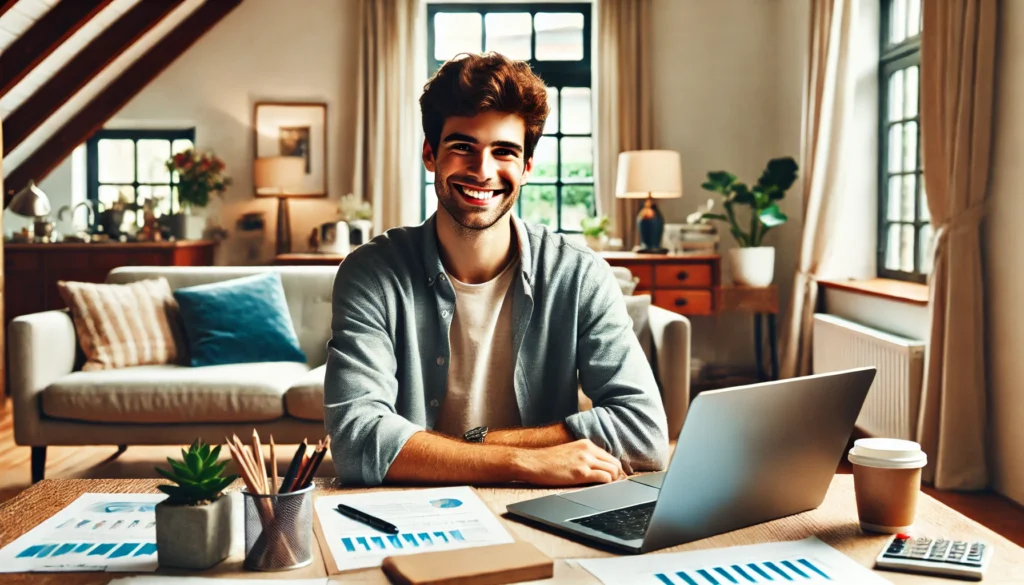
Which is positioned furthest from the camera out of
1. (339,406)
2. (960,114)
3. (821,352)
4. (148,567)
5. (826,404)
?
(821,352)

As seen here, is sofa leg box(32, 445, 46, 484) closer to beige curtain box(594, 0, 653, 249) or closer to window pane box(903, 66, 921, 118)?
beige curtain box(594, 0, 653, 249)

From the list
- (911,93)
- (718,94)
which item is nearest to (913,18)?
(911,93)

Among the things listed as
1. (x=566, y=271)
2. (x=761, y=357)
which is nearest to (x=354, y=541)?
Answer: (x=566, y=271)

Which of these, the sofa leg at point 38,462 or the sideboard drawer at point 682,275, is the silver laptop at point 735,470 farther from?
the sideboard drawer at point 682,275

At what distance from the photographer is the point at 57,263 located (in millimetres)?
5605

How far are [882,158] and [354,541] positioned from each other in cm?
438

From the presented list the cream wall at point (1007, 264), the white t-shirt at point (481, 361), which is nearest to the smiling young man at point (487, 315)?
the white t-shirt at point (481, 361)

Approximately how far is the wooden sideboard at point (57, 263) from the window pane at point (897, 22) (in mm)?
4048

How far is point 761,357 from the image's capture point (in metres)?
5.75

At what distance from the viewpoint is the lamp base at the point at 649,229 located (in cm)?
557

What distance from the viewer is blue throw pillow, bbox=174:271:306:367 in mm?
3545

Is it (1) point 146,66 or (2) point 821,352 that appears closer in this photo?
(2) point 821,352

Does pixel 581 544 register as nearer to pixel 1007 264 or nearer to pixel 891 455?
pixel 891 455

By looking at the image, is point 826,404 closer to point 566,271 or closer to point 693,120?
point 566,271
